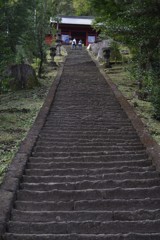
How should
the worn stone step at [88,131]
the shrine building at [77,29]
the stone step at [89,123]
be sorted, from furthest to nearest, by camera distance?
the shrine building at [77,29] → the stone step at [89,123] → the worn stone step at [88,131]

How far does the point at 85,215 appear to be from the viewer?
5.06 meters

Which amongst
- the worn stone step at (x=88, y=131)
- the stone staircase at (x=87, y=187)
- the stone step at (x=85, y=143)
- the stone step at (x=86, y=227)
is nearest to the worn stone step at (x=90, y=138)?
the stone staircase at (x=87, y=187)

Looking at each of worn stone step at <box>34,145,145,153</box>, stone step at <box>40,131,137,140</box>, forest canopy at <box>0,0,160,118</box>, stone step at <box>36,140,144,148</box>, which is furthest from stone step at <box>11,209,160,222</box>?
forest canopy at <box>0,0,160,118</box>

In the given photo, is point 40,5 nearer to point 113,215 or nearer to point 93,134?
point 93,134

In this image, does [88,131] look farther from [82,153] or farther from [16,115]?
[16,115]

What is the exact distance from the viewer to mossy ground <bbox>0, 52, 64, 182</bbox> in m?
7.83

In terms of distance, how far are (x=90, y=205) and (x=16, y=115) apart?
6.55 meters

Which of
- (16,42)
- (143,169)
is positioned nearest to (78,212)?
(143,169)

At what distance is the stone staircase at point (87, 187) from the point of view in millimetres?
4715

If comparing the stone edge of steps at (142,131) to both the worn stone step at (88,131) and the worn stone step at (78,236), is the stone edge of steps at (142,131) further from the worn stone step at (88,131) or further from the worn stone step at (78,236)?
the worn stone step at (78,236)

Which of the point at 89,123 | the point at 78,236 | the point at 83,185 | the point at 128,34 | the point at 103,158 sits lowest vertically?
the point at 89,123

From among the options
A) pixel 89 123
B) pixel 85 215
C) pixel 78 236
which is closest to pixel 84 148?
pixel 89 123

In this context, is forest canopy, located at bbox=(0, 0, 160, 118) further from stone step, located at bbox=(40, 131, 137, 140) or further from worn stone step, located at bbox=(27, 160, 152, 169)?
worn stone step, located at bbox=(27, 160, 152, 169)

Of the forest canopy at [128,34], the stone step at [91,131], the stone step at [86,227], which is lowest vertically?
the stone step at [91,131]
